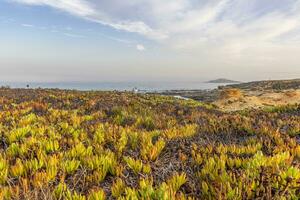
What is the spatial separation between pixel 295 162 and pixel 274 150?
24.5 inches

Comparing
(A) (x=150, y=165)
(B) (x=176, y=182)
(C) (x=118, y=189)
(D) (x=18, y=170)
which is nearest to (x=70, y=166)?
(D) (x=18, y=170)

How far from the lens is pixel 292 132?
8.03m

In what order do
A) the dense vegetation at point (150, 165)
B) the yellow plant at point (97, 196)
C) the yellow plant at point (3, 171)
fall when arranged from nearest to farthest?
the yellow plant at point (97, 196) < the dense vegetation at point (150, 165) < the yellow plant at point (3, 171)

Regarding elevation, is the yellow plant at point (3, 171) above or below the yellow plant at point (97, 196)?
above

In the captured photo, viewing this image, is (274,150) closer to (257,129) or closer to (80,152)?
(257,129)

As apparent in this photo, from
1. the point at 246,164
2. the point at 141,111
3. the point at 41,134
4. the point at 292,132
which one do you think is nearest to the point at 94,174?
the point at 246,164

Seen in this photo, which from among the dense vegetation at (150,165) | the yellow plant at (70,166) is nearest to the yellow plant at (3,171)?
the dense vegetation at (150,165)

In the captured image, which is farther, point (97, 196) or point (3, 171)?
point (3, 171)

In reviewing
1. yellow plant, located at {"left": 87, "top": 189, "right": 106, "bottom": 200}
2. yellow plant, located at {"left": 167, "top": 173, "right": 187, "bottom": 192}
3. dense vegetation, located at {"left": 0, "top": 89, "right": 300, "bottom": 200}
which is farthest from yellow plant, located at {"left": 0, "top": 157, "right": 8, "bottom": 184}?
yellow plant, located at {"left": 167, "top": 173, "right": 187, "bottom": 192}

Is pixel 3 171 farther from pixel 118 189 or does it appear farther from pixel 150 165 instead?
pixel 150 165

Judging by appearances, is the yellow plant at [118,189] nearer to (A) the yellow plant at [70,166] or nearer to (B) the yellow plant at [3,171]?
(A) the yellow plant at [70,166]

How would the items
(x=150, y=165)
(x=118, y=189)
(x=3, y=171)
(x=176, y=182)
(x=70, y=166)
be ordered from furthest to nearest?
(x=150, y=165) → (x=70, y=166) → (x=3, y=171) → (x=176, y=182) → (x=118, y=189)

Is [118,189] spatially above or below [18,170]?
below

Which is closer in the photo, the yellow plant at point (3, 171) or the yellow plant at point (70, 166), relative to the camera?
the yellow plant at point (3, 171)
